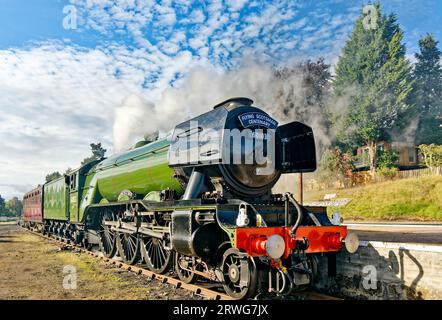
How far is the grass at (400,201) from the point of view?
22.1 metres

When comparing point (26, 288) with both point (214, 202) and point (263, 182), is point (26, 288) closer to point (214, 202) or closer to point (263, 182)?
point (214, 202)

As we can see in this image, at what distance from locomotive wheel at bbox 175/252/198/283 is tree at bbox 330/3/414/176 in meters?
27.7

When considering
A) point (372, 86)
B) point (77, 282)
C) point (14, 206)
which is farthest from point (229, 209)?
point (14, 206)

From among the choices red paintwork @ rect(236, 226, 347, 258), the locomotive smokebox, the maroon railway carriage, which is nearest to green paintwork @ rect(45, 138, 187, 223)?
the locomotive smokebox

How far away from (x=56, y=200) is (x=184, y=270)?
13233 mm

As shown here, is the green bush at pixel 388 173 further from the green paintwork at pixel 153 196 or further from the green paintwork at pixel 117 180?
the green paintwork at pixel 153 196

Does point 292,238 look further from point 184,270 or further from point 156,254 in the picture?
point 156,254

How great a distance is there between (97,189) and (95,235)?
1605 millimetres

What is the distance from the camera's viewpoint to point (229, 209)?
6.66 meters

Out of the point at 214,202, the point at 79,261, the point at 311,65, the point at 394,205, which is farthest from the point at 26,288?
the point at 311,65

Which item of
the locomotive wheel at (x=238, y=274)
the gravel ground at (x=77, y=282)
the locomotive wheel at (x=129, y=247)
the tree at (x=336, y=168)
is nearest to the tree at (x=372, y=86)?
the tree at (x=336, y=168)

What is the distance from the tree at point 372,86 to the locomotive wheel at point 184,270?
27.7 meters

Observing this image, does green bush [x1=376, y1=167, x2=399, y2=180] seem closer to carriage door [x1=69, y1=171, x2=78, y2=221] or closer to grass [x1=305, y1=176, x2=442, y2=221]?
grass [x1=305, y1=176, x2=442, y2=221]

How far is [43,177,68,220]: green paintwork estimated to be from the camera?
1714 cm
